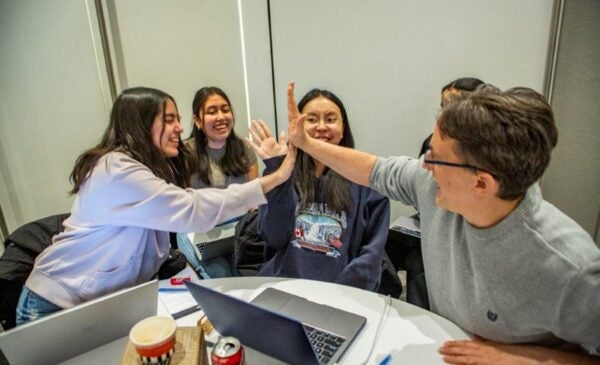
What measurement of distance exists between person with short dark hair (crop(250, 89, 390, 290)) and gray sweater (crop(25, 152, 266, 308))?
36 cm

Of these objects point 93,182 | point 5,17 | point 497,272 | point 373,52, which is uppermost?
point 5,17

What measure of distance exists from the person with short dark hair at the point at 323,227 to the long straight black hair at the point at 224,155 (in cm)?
113

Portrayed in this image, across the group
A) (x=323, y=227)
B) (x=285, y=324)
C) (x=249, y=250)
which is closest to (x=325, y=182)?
(x=323, y=227)

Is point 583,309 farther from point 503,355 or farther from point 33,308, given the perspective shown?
point 33,308

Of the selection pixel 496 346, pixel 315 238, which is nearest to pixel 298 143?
pixel 315 238

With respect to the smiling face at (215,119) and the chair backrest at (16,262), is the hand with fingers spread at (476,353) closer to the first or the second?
the chair backrest at (16,262)

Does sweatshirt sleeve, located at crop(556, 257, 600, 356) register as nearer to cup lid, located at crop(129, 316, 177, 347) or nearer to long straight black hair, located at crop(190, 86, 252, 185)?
cup lid, located at crop(129, 316, 177, 347)

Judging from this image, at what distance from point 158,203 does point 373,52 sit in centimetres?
208

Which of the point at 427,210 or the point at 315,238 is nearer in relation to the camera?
the point at 427,210

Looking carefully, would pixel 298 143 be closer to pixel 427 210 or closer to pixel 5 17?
pixel 427 210

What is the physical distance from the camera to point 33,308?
1.24 meters

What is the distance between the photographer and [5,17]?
2217mm

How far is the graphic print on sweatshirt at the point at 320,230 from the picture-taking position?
5.07 ft

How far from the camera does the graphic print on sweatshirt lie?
5.07ft
